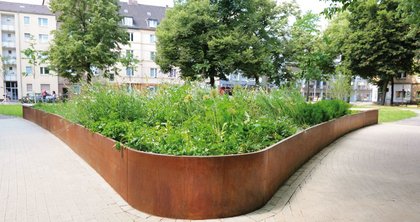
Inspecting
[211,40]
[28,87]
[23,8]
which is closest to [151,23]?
[23,8]

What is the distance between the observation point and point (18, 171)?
18.0 ft

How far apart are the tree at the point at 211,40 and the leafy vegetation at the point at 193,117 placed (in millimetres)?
13829

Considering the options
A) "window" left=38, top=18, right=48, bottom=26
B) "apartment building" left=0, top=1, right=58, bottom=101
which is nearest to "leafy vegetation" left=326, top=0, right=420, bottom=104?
"apartment building" left=0, top=1, right=58, bottom=101

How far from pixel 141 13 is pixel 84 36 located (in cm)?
3009

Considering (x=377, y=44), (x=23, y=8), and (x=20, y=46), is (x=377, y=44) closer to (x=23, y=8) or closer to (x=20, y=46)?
(x=20, y=46)

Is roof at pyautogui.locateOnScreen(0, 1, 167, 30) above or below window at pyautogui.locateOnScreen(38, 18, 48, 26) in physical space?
above

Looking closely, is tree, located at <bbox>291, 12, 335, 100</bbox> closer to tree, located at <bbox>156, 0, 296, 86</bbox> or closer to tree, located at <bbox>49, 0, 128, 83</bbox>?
tree, located at <bbox>156, 0, 296, 86</bbox>

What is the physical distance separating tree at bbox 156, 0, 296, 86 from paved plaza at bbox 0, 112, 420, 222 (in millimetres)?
15442

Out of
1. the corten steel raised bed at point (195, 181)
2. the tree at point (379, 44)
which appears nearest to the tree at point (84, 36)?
the corten steel raised bed at point (195, 181)

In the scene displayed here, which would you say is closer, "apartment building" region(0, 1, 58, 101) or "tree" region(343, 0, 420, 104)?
"tree" region(343, 0, 420, 104)

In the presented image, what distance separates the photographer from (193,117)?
5047 mm

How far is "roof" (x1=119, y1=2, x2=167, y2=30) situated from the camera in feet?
157

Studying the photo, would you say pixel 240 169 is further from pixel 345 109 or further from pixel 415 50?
pixel 415 50

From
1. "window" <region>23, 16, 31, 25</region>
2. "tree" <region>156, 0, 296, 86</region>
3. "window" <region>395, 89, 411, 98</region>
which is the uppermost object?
"window" <region>23, 16, 31, 25</region>
